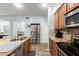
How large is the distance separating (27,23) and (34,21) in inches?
23.3

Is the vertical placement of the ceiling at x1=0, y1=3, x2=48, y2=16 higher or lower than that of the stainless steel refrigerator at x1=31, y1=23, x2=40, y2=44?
higher

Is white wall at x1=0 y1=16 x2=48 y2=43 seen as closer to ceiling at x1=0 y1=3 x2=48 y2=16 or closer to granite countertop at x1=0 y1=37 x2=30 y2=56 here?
ceiling at x1=0 y1=3 x2=48 y2=16

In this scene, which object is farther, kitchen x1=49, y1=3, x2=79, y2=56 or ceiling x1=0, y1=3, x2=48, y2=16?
ceiling x1=0, y1=3, x2=48, y2=16

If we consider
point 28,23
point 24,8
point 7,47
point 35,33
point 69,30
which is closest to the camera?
point 7,47

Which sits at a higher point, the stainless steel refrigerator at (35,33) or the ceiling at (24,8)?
the ceiling at (24,8)

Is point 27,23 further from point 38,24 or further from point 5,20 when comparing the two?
point 5,20

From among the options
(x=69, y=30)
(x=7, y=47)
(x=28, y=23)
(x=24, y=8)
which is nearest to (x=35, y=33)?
(x=28, y=23)

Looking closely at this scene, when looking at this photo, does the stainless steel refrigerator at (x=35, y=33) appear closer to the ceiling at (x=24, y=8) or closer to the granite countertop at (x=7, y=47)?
the ceiling at (x=24, y=8)

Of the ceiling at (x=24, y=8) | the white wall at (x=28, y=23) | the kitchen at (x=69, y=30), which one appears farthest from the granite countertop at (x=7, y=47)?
the white wall at (x=28, y=23)

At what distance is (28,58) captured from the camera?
33.3 inches

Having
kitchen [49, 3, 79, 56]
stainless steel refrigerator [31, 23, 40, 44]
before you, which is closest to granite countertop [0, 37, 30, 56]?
kitchen [49, 3, 79, 56]

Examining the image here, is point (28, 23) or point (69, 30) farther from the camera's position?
point (28, 23)

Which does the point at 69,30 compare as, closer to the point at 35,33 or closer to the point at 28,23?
the point at 35,33

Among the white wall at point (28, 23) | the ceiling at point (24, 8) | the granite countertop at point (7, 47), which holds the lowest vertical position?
the granite countertop at point (7, 47)
